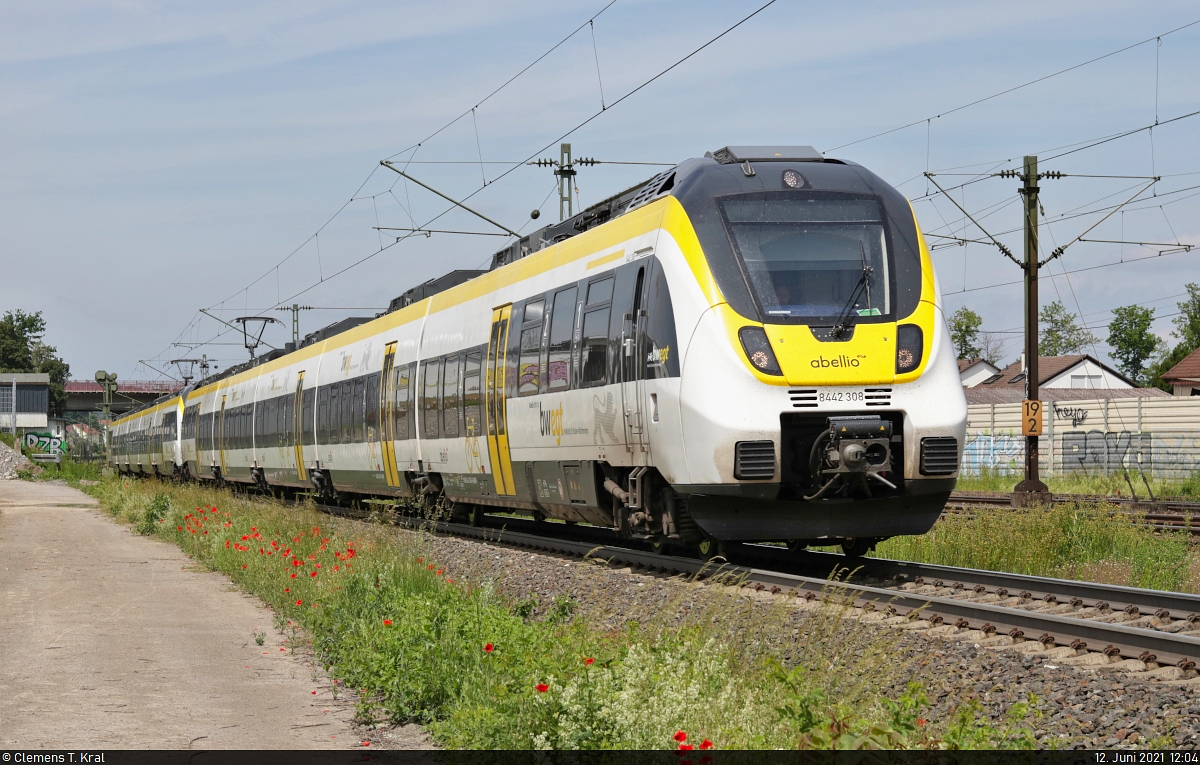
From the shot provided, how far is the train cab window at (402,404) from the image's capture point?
69.1ft

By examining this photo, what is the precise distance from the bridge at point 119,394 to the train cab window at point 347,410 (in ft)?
318

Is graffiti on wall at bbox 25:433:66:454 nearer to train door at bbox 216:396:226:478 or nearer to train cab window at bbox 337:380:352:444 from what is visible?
train door at bbox 216:396:226:478

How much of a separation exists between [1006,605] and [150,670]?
6.33 meters

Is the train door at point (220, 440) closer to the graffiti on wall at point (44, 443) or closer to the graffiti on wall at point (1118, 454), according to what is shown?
the graffiti on wall at point (1118, 454)

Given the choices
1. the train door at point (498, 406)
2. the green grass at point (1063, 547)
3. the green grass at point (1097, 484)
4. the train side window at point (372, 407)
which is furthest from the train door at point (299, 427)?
the green grass at point (1063, 547)

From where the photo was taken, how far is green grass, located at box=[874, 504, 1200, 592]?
12859 millimetres

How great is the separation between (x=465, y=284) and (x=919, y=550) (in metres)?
7.84

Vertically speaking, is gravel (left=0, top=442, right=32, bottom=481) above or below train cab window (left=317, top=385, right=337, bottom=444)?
below

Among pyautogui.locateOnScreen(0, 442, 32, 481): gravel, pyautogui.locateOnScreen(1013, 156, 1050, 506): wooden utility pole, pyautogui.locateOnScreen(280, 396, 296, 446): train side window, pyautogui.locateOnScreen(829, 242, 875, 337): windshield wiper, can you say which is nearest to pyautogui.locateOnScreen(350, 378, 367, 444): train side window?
pyautogui.locateOnScreen(280, 396, 296, 446): train side window

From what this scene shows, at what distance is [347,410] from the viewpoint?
25.2 meters

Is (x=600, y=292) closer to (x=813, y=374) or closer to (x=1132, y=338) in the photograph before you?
(x=813, y=374)

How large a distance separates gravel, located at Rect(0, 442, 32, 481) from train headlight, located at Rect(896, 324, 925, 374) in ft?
212

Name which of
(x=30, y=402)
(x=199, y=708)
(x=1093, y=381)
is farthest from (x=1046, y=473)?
(x=30, y=402)

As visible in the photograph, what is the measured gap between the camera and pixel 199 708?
24.1ft
